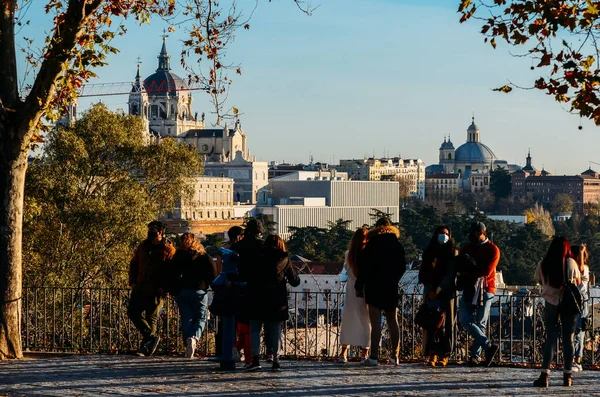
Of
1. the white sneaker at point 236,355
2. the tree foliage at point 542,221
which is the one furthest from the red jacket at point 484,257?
the tree foliage at point 542,221

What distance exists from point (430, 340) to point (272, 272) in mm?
1408

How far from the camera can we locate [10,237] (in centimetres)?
1207

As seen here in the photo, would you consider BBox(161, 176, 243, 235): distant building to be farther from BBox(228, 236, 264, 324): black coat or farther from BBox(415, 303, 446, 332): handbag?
BBox(228, 236, 264, 324): black coat

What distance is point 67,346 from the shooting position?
45.5 feet

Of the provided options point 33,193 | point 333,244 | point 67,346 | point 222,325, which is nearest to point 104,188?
point 33,193

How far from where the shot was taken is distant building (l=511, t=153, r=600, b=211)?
7525 inches

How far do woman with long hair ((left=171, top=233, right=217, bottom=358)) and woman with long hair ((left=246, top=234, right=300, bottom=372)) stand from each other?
0.73 meters

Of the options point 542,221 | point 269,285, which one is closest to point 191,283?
point 269,285

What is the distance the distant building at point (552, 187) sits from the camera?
19112 centimetres

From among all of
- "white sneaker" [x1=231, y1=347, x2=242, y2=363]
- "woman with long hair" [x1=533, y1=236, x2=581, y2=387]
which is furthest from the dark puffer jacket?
"woman with long hair" [x1=533, y1=236, x2=581, y2=387]

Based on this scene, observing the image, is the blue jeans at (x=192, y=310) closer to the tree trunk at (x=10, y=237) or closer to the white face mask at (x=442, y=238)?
the tree trunk at (x=10, y=237)

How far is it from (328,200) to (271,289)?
141444mm

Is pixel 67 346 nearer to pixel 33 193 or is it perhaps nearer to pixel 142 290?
pixel 142 290

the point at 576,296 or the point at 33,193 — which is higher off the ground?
the point at 33,193
